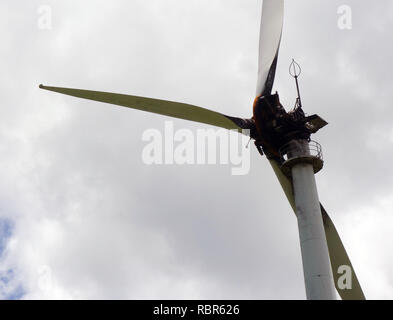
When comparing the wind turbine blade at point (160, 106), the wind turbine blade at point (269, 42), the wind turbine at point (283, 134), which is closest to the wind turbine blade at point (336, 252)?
the wind turbine at point (283, 134)

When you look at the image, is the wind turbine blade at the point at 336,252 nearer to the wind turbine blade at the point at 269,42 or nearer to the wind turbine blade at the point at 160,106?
the wind turbine blade at the point at 160,106

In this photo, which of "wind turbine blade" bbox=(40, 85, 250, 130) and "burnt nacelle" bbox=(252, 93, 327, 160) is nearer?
"wind turbine blade" bbox=(40, 85, 250, 130)

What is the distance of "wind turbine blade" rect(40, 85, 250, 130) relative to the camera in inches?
1112

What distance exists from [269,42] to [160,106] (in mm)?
9344

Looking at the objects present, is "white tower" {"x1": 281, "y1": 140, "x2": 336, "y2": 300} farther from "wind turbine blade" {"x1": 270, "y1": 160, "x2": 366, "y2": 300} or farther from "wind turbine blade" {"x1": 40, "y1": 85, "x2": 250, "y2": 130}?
"wind turbine blade" {"x1": 40, "y1": 85, "x2": 250, "y2": 130}

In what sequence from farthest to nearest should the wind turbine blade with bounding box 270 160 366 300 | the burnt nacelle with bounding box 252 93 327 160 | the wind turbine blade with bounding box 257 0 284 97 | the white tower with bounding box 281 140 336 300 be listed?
1. the wind turbine blade with bounding box 270 160 366 300
2. the wind turbine blade with bounding box 257 0 284 97
3. the burnt nacelle with bounding box 252 93 327 160
4. the white tower with bounding box 281 140 336 300

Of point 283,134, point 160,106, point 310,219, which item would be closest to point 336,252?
point 310,219

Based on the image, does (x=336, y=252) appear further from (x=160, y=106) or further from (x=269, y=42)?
(x=160, y=106)

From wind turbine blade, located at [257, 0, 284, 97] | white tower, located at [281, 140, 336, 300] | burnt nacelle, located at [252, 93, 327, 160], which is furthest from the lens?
wind turbine blade, located at [257, 0, 284, 97]

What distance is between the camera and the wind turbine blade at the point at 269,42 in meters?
31.4

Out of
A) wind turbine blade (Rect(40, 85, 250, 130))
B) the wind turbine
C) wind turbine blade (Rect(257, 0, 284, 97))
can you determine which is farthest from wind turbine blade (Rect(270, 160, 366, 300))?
wind turbine blade (Rect(257, 0, 284, 97))
